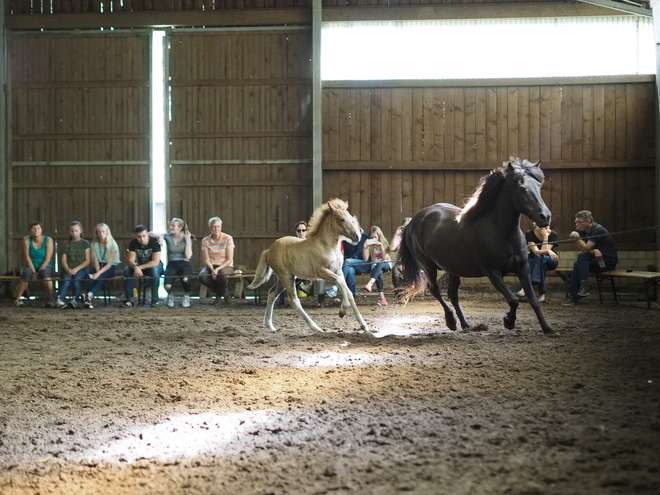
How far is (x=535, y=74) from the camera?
477 inches

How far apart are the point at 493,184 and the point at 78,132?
29.8ft

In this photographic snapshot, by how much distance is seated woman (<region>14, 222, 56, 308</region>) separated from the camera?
1084 centimetres

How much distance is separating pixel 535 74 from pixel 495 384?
9359 millimetres

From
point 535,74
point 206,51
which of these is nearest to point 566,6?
point 535,74

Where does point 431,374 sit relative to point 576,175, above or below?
below

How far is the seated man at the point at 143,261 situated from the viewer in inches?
418

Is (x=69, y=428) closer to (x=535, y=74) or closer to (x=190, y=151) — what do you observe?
(x=190, y=151)

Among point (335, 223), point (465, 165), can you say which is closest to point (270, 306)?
point (335, 223)

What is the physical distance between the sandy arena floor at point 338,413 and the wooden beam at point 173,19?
299 inches

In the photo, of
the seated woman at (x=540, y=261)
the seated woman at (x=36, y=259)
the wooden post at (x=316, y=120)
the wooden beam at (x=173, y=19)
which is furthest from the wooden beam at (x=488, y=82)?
the seated woman at (x=36, y=259)

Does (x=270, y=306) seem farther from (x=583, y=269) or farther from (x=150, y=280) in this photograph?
(x=583, y=269)

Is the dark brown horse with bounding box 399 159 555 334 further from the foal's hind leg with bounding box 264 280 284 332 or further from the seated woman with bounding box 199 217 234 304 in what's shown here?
the seated woman with bounding box 199 217 234 304

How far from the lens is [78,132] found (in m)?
12.8

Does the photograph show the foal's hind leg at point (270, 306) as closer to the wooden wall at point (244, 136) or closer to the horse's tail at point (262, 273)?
the horse's tail at point (262, 273)
